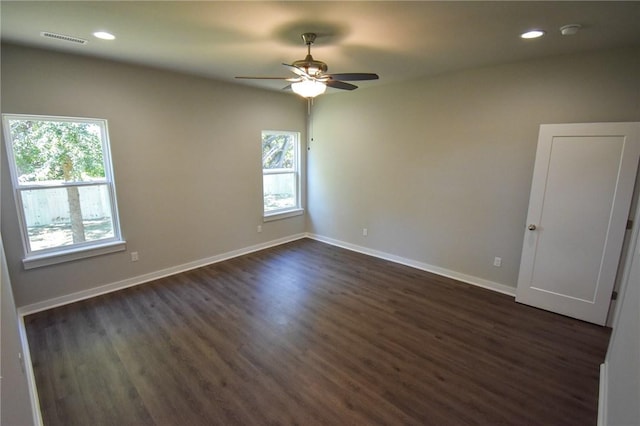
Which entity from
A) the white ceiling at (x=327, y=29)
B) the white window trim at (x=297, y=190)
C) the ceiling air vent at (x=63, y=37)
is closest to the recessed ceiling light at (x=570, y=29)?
Result: the white ceiling at (x=327, y=29)

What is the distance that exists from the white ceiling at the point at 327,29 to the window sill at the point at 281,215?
263 centimetres

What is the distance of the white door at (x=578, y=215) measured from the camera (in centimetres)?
285

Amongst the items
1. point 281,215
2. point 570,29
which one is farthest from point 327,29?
point 281,215

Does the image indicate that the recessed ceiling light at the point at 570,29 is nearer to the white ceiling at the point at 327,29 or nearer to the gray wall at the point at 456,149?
the white ceiling at the point at 327,29

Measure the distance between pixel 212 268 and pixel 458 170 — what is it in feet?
12.4

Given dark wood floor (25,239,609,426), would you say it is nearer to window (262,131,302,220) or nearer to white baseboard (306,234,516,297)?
white baseboard (306,234,516,297)

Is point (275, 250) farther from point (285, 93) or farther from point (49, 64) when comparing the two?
point (49, 64)

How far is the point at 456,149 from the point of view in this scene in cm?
395

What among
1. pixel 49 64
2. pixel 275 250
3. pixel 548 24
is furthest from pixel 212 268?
pixel 548 24

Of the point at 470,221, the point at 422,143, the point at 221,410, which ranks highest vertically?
the point at 422,143

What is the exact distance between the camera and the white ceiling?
2.09m

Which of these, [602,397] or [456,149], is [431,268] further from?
[602,397]

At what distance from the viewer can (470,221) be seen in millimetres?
3961

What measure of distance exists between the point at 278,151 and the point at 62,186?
10.4ft
